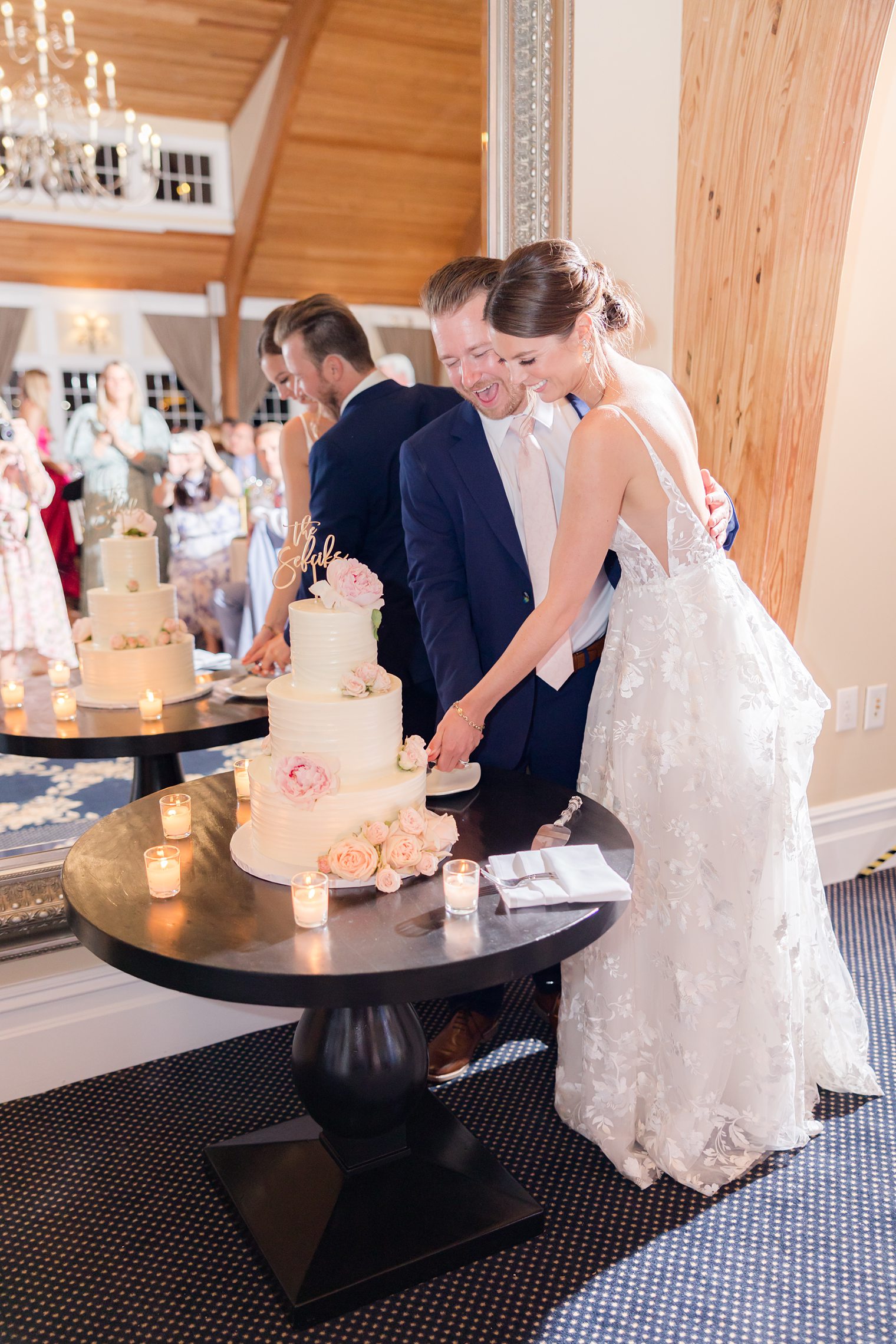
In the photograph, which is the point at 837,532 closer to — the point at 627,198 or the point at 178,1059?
the point at 627,198

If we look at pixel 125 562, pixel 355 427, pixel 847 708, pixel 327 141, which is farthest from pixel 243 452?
pixel 847 708

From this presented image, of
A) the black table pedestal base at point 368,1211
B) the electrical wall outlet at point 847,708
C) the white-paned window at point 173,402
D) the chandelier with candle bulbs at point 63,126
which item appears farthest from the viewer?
the electrical wall outlet at point 847,708

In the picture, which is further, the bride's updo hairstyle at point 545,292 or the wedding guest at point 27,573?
the wedding guest at point 27,573

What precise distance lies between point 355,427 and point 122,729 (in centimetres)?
93

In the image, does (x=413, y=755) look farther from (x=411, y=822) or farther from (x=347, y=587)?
(x=347, y=587)

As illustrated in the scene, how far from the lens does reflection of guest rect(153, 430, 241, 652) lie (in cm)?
248

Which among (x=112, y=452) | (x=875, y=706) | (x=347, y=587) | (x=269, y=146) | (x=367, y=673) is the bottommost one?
(x=875, y=706)

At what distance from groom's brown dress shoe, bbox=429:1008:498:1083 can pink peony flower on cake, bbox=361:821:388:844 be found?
3.58 feet

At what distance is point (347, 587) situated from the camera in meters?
1.65

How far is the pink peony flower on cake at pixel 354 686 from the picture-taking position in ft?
5.27

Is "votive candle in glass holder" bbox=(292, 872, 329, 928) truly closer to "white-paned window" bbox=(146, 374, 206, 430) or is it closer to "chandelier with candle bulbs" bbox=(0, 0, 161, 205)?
"white-paned window" bbox=(146, 374, 206, 430)

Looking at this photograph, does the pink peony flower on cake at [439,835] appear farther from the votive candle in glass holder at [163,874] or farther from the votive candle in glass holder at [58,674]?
the votive candle in glass holder at [58,674]

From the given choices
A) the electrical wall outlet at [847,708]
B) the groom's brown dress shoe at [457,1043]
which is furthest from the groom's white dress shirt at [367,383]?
the electrical wall outlet at [847,708]

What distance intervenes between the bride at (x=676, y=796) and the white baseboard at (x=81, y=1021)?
0.99 meters
